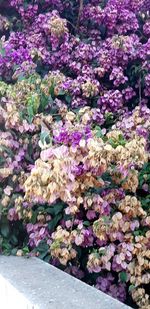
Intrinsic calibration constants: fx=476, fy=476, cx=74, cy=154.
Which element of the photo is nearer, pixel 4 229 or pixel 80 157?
pixel 80 157

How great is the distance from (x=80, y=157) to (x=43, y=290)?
21.4 inches

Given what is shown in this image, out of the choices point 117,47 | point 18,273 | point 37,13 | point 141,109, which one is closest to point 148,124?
point 141,109

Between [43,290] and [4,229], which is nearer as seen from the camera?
[43,290]

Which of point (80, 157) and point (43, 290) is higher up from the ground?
point (80, 157)

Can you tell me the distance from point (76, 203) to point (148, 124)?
2.28 ft

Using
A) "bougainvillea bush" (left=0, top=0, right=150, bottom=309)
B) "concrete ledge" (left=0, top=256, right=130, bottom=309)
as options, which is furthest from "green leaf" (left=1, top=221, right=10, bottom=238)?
"concrete ledge" (left=0, top=256, right=130, bottom=309)

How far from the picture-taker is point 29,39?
10.6 ft

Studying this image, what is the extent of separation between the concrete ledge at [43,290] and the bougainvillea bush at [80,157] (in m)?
0.11

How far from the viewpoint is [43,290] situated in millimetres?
1854

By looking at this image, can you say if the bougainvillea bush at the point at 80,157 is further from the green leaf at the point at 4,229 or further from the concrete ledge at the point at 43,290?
the concrete ledge at the point at 43,290

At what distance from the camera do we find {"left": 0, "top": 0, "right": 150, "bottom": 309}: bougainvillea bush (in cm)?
196

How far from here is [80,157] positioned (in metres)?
1.94

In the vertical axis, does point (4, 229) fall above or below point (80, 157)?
below

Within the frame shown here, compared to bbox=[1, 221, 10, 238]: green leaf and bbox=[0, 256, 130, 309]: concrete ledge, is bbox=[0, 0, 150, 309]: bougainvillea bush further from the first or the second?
bbox=[0, 256, 130, 309]: concrete ledge
